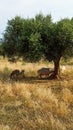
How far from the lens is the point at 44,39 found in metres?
20.0

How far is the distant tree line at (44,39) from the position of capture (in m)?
19.3

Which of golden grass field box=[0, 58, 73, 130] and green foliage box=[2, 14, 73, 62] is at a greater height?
green foliage box=[2, 14, 73, 62]

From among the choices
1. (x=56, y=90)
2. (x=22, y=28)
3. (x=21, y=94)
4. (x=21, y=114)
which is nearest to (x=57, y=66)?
(x=22, y=28)

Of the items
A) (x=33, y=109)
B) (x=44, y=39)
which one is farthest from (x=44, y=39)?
(x=33, y=109)

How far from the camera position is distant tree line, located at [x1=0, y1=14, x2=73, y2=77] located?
19344 mm

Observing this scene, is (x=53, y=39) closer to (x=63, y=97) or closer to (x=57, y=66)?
(x=57, y=66)

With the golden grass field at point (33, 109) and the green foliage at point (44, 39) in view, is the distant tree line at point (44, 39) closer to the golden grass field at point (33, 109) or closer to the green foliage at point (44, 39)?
the green foliage at point (44, 39)

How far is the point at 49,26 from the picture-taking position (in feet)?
66.7

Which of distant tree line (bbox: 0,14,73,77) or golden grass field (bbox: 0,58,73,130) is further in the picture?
distant tree line (bbox: 0,14,73,77)

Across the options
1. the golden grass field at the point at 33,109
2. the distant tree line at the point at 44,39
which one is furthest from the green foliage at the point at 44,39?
the golden grass field at the point at 33,109

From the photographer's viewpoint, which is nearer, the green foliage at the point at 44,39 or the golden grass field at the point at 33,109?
the golden grass field at the point at 33,109

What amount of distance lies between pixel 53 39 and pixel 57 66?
1.72 metres

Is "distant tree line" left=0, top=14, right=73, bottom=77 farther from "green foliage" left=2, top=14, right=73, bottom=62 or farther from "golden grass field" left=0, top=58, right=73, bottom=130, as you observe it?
"golden grass field" left=0, top=58, right=73, bottom=130

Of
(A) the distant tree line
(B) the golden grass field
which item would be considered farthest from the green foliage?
(B) the golden grass field
